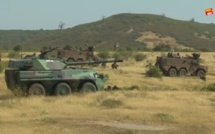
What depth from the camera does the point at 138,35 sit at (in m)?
116

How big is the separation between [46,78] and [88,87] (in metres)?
1.79

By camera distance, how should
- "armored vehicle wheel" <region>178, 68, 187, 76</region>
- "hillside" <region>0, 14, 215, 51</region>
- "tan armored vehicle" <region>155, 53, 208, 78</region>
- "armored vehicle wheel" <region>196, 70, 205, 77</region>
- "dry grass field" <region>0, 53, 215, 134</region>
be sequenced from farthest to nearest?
A: 1. "hillside" <region>0, 14, 215, 51</region>
2. "armored vehicle wheel" <region>196, 70, 205, 77</region>
3. "armored vehicle wheel" <region>178, 68, 187, 76</region>
4. "tan armored vehicle" <region>155, 53, 208, 78</region>
5. "dry grass field" <region>0, 53, 215, 134</region>

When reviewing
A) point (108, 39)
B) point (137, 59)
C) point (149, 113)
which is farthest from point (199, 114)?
point (108, 39)

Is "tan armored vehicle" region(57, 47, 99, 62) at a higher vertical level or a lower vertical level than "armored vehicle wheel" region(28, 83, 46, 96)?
higher

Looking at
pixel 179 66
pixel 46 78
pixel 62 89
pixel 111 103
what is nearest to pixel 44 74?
pixel 46 78

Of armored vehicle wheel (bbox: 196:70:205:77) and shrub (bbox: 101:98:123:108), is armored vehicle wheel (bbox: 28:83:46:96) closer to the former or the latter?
shrub (bbox: 101:98:123:108)

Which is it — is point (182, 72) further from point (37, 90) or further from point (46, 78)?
point (37, 90)

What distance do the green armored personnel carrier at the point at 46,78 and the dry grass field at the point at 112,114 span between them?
1.99 ft

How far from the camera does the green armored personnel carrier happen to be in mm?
17953

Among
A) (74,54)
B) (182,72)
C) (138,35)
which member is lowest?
(182,72)

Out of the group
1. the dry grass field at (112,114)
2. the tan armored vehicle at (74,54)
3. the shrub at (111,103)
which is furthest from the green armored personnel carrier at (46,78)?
the tan armored vehicle at (74,54)

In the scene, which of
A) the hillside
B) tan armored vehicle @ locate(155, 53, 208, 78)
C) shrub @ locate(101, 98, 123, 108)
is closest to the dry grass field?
shrub @ locate(101, 98, 123, 108)

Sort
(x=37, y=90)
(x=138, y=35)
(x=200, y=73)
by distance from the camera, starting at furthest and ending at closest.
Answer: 1. (x=138, y=35)
2. (x=200, y=73)
3. (x=37, y=90)

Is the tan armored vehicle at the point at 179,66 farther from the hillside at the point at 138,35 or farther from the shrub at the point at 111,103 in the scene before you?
the hillside at the point at 138,35
